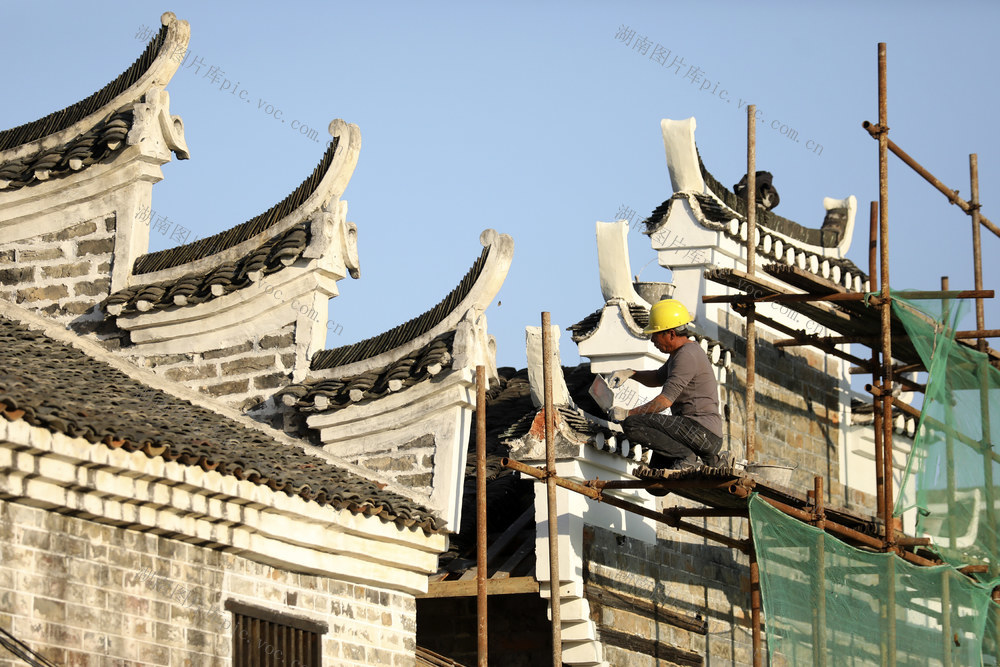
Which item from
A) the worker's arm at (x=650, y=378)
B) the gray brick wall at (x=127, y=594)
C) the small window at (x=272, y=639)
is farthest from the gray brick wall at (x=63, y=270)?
the worker's arm at (x=650, y=378)

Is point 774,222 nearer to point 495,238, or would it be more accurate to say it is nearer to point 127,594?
point 495,238

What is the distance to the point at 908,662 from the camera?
13852mm

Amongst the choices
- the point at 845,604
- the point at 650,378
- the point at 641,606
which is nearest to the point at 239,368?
the point at 650,378

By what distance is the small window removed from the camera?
37.8ft

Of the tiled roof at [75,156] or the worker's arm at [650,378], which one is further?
the tiled roof at [75,156]

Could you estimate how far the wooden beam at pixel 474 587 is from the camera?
1484cm

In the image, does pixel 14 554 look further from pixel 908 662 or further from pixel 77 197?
pixel 908 662

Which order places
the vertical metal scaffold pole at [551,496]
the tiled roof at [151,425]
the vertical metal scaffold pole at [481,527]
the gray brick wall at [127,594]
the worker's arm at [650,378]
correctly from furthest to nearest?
the worker's arm at [650,378]
the vertical metal scaffold pole at [551,496]
the vertical metal scaffold pole at [481,527]
the tiled roof at [151,425]
the gray brick wall at [127,594]

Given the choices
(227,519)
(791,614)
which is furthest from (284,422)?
(791,614)

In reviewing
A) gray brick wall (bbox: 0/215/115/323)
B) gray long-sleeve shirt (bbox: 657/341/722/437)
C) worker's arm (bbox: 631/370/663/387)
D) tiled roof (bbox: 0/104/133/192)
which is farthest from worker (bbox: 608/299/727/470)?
tiled roof (bbox: 0/104/133/192)

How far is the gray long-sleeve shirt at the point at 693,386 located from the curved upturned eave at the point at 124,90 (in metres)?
5.68

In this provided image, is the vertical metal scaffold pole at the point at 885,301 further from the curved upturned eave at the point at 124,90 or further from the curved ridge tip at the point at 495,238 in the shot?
the curved upturned eave at the point at 124,90

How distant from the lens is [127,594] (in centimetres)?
1063

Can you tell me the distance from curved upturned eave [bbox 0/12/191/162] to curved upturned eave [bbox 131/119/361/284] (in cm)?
151
